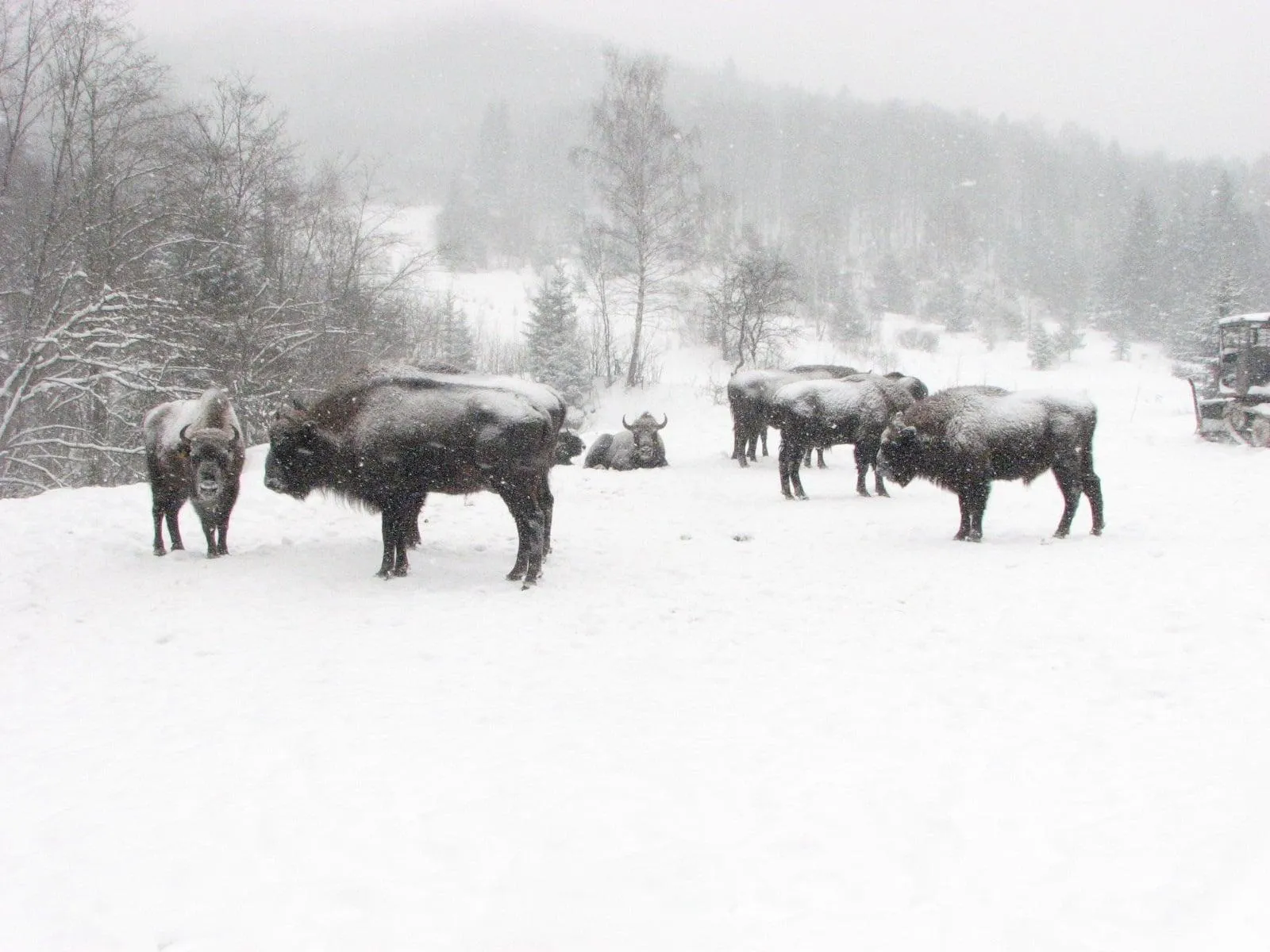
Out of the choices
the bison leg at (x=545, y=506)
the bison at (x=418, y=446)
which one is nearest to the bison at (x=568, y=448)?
the bison leg at (x=545, y=506)

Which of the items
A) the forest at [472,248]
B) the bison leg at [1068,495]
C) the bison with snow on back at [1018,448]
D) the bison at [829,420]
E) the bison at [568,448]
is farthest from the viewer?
the bison at [568,448]

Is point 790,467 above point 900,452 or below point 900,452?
below

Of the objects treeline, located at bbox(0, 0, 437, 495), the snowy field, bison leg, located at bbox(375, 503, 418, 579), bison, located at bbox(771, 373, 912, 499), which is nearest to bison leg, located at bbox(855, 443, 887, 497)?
bison, located at bbox(771, 373, 912, 499)

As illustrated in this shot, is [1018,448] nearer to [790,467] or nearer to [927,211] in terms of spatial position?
[790,467]

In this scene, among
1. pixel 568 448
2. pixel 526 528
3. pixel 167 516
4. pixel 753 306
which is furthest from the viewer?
pixel 753 306

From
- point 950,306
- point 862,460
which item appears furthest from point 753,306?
point 950,306

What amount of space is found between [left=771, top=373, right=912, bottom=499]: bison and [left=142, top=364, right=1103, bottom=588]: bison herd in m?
2.77

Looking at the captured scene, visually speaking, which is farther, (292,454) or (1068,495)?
(1068,495)

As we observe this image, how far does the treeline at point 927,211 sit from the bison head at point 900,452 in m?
26.7

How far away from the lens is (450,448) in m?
7.39

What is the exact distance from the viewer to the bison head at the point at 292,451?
7.81 metres

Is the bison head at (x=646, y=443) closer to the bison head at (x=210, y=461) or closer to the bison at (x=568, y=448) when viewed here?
the bison at (x=568, y=448)

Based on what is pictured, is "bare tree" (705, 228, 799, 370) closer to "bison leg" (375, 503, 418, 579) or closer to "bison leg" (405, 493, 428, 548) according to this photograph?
Result: "bison leg" (405, 493, 428, 548)

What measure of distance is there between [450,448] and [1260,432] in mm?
17115
